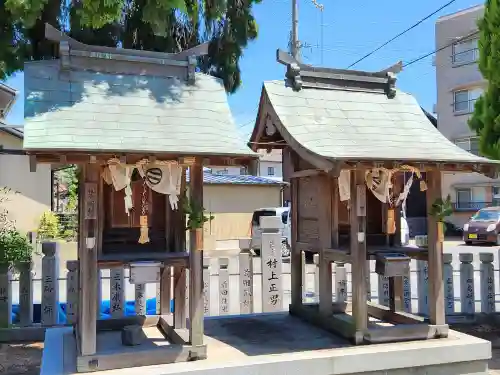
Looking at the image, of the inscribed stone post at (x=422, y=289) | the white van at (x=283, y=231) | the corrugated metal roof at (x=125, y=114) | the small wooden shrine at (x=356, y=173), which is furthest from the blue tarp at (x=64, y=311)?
the white van at (x=283, y=231)

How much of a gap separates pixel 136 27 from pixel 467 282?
7.38m

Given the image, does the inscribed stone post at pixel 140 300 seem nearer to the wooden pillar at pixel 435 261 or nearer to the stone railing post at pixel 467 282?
the wooden pillar at pixel 435 261

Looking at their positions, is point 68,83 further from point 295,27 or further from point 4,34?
point 295,27

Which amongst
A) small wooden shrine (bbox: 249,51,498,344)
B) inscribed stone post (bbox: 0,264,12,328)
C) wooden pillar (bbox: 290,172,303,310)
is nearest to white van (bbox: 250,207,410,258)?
wooden pillar (bbox: 290,172,303,310)

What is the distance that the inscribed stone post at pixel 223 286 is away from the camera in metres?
8.96

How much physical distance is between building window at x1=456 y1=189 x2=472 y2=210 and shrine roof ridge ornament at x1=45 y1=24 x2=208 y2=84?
2767cm

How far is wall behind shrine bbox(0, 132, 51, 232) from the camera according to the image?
18.9m

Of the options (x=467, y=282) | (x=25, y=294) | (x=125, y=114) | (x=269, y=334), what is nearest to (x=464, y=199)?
(x=467, y=282)

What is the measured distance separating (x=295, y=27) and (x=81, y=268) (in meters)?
15.6

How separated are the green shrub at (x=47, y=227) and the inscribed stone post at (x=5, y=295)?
1215 cm

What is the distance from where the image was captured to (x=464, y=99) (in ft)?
97.2

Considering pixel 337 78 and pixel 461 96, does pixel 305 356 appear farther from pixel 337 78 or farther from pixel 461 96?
pixel 461 96

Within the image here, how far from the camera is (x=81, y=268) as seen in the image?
538cm

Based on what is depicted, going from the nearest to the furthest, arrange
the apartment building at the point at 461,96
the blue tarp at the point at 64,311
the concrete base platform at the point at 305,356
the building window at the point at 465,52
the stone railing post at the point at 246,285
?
the concrete base platform at the point at 305,356, the blue tarp at the point at 64,311, the stone railing post at the point at 246,285, the apartment building at the point at 461,96, the building window at the point at 465,52
